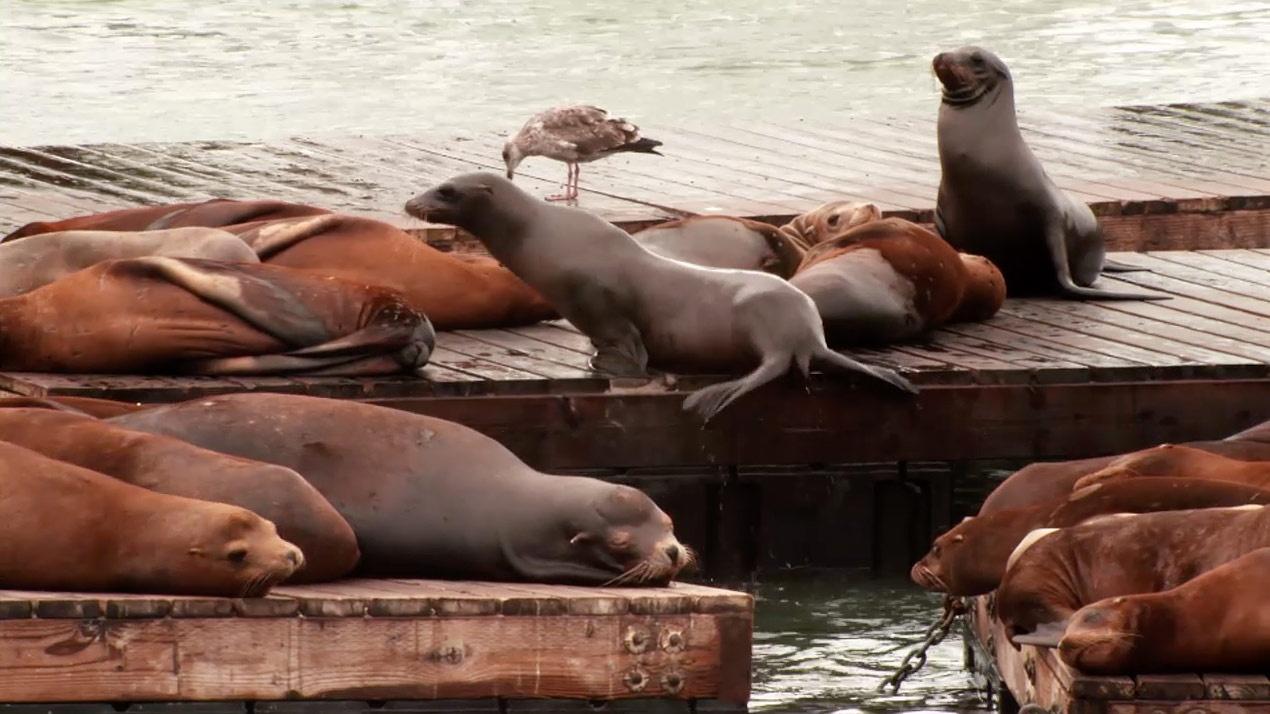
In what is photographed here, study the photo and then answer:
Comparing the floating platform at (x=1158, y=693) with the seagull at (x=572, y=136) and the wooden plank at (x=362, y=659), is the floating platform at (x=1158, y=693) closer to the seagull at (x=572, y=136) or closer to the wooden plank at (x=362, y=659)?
the wooden plank at (x=362, y=659)

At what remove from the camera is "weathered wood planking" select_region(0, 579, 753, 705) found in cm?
493

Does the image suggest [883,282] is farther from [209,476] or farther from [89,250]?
[209,476]

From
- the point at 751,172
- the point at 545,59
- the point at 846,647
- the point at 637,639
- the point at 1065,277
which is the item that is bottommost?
the point at 545,59

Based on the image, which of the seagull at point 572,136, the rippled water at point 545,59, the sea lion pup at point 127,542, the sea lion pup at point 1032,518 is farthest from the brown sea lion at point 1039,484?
the rippled water at point 545,59

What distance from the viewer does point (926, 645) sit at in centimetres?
594

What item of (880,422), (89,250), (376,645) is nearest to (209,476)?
(376,645)

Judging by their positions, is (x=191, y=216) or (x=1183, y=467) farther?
(x=191, y=216)

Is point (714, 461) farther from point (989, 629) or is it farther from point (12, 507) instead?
point (12, 507)

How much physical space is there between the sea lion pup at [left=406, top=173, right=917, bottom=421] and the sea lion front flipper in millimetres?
1370

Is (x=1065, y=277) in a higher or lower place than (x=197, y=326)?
lower

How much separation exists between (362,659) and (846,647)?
83.3 inches

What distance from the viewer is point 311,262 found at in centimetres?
795

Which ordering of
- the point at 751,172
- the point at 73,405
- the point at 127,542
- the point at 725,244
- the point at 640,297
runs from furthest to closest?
1. the point at 751,172
2. the point at 725,244
3. the point at 640,297
4. the point at 73,405
5. the point at 127,542

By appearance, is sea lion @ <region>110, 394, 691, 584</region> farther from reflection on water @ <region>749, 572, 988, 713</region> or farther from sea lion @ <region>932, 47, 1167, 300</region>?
sea lion @ <region>932, 47, 1167, 300</region>
